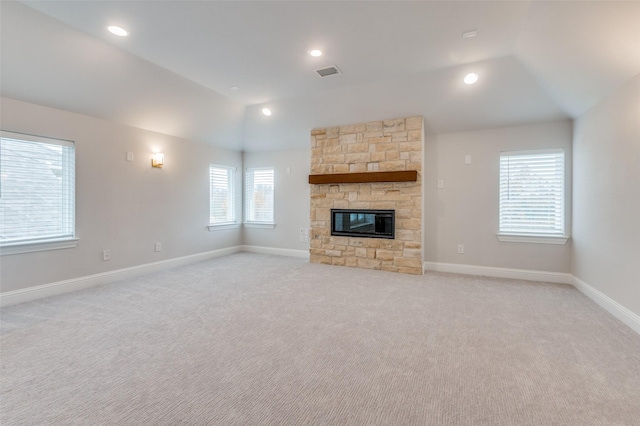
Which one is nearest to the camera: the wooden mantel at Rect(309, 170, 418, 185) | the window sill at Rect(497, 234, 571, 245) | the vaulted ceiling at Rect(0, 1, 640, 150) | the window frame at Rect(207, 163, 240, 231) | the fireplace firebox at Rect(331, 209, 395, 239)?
the vaulted ceiling at Rect(0, 1, 640, 150)

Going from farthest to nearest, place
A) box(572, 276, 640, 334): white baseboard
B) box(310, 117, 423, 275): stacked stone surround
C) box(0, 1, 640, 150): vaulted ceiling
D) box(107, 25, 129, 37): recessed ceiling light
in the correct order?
box(310, 117, 423, 275): stacked stone surround
box(107, 25, 129, 37): recessed ceiling light
box(572, 276, 640, 334): white baseboard
box(0, 1, 640, 150): vaulted ceiling

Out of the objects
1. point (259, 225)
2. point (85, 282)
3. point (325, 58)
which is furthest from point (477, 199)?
point (85, 282)

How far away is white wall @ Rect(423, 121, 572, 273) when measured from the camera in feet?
14.0

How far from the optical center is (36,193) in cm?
347

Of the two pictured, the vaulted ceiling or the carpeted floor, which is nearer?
the carpeted floor

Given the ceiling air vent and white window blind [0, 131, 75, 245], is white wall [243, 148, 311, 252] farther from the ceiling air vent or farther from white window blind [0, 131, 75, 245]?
white window blind [0, 131, 75, 245]

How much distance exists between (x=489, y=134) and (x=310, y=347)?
4261 mm

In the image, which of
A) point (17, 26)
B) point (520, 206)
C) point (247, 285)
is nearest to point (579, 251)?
point (520, 206)

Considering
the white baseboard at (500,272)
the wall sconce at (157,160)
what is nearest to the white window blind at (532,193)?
the white baseboard at (500,272)

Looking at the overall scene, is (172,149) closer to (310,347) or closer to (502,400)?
(310,347)

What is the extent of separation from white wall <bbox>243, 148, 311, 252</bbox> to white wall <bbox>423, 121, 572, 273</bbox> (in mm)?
2386

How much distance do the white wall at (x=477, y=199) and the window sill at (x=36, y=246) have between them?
5.17 metres

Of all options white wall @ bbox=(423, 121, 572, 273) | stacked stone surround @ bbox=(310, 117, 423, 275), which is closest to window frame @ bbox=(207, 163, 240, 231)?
stacked stone surround @ bbox=(310, 117, 423, 275)

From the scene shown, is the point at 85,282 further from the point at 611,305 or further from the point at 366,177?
the point at 611,305
